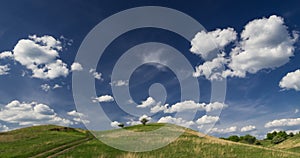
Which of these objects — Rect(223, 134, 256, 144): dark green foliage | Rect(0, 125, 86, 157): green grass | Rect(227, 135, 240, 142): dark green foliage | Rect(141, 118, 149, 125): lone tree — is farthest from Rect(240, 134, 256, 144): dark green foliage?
Rect(0, 125, 86, 157): green grass

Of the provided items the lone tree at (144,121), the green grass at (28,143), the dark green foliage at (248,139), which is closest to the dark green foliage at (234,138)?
the dark green foliage at (248,139)

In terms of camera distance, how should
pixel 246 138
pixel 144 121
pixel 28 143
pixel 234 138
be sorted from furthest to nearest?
pixel 234 138 < pixel 246 138 < pixel 144 121 < pixel 28 143

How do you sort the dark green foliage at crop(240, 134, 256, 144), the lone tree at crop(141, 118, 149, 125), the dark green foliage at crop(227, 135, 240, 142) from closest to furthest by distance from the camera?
the lone tree at crop(141, 118, 149, 125) < the dark green foliage at crop(240, 134, 256, 144) < the dark green foliage at crop(227, 135, 240, 142)

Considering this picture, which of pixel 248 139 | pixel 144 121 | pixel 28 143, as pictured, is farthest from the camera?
pixel 248 139

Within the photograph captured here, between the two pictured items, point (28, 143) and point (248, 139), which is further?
point (248, 139)

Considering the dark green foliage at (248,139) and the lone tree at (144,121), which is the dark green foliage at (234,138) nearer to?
the dark green foliage at (248,139)

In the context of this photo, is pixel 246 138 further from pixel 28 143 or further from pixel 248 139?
pixel 28 143

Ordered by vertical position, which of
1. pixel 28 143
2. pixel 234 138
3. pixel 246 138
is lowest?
pixel 234 138

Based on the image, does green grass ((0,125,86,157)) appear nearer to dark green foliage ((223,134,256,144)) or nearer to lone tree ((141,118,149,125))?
lone tree ((141,118,149,125))

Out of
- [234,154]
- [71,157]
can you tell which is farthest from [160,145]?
[71,157]

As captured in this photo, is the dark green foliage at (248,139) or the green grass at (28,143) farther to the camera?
the dark green foliage at (248,139)

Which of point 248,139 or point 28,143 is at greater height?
point 28,143

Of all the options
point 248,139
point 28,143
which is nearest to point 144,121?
point 28,143

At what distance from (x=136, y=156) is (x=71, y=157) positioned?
659 centimetres
